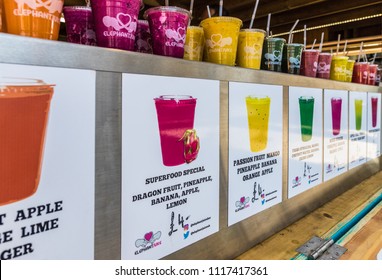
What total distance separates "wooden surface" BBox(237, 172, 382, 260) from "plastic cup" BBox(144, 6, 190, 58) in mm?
788

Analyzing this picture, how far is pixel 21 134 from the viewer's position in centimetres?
63

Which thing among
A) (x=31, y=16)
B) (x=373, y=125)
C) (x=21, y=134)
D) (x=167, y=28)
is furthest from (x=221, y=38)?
(x=373, y=125)

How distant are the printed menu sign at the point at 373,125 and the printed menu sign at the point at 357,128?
88 millimetres

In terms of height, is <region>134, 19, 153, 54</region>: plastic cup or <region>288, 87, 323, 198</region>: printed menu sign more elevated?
<region>134, 19, 153, 54</region>: plastic cup

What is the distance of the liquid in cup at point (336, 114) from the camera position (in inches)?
69.5

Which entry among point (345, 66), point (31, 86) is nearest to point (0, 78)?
point (31, 86)

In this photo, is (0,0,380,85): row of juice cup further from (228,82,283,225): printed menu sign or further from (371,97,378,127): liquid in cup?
(371,97,378,127): liquid in cup

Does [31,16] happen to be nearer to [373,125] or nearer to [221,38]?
[221,38]

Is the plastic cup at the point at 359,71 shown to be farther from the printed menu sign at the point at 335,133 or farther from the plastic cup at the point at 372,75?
the printed menu sign at the point at 335,133

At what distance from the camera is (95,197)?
77cm

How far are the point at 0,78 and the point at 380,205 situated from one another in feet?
6.29

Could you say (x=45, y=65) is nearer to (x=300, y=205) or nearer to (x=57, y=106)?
(x=57, y=106)

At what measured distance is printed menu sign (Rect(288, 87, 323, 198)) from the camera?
1.45 meters

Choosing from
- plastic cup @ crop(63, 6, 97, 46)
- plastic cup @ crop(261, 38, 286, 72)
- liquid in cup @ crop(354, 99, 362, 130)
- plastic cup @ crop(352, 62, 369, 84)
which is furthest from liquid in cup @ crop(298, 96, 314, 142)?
plastic cup @ crop(63, 6, 97, 46)
